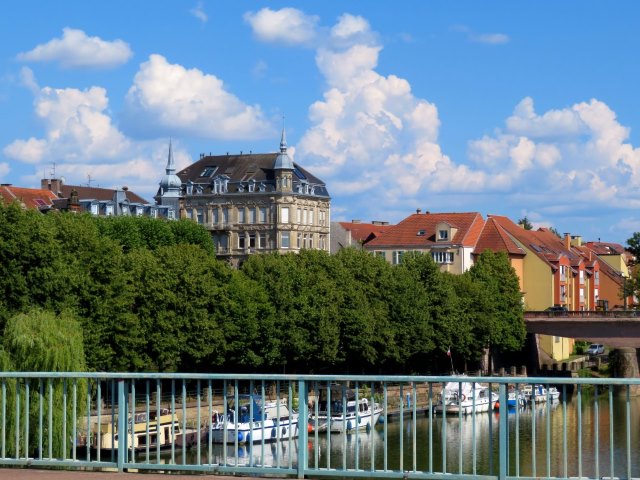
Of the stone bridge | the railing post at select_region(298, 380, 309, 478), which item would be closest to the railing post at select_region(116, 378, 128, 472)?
the railing post at select_region(298, 380, 309, 478)

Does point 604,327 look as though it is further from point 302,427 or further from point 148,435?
point 302,427

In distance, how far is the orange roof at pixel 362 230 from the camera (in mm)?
145250

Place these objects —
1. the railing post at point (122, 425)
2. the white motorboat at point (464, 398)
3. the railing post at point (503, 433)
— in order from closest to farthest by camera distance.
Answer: the railing post at point (503, 433)
the white motorboat at point (464, 398)
the railing post at point (122, 425)

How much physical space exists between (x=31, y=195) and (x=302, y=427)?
315ft

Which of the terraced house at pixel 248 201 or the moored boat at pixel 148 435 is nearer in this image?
the moored boat at pixel 148 435

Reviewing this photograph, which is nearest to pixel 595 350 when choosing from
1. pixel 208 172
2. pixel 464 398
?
pixel 208 172

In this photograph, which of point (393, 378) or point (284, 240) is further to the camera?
point (284, 240)

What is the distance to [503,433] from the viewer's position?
47.0ft

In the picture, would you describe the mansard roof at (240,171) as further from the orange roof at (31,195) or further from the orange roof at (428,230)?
the orange roof at (31,195)

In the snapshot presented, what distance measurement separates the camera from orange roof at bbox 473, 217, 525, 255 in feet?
386

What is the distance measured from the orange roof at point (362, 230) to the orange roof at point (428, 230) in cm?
1650

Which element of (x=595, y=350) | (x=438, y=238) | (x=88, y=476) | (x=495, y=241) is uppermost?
(x=438, y=238)

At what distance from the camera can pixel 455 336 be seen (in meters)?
89.8

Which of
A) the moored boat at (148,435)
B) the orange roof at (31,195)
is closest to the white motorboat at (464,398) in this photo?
the moored boat at (148,435)
